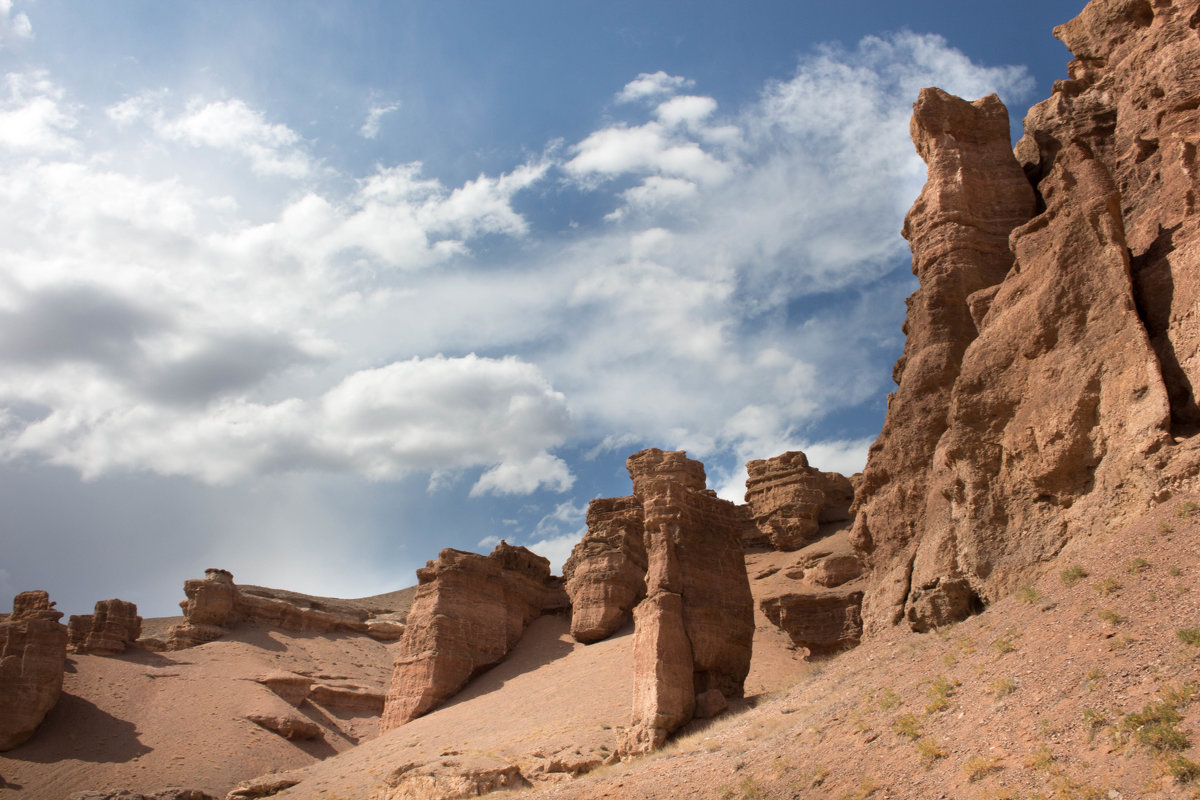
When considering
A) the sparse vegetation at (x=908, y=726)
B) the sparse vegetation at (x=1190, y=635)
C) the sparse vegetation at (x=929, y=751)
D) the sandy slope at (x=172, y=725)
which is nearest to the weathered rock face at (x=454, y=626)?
the sandy slope at (x=172, y=725)

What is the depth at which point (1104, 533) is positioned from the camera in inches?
558

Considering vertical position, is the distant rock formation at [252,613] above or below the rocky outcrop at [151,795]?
above

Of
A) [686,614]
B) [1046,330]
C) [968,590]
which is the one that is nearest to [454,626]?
[686,614]

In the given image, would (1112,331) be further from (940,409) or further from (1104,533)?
(940,409)

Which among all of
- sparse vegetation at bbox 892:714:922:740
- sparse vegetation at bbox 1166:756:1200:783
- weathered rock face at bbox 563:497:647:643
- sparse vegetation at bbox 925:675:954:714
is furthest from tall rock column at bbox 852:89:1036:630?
weathered rock face at bbox 563:497:647:643

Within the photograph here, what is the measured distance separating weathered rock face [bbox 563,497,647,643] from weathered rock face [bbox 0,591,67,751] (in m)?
23.4

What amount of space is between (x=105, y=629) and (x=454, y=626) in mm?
21590

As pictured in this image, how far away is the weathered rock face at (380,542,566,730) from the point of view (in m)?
39.5

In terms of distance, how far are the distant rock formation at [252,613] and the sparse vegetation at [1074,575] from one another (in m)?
49.3

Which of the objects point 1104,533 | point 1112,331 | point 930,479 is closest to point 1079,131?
point 1112,331

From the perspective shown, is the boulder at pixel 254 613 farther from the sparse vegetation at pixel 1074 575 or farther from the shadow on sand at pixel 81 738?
the sparse vegetation at pixel 1074 575

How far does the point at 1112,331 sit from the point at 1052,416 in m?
1.71

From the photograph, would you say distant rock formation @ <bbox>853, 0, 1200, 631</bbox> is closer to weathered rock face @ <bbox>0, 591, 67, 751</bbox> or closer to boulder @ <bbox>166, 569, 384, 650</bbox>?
weathered rock face @ <bbox>0, 591, 67, 751</bbox>

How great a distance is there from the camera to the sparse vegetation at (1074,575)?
44.7 feet
